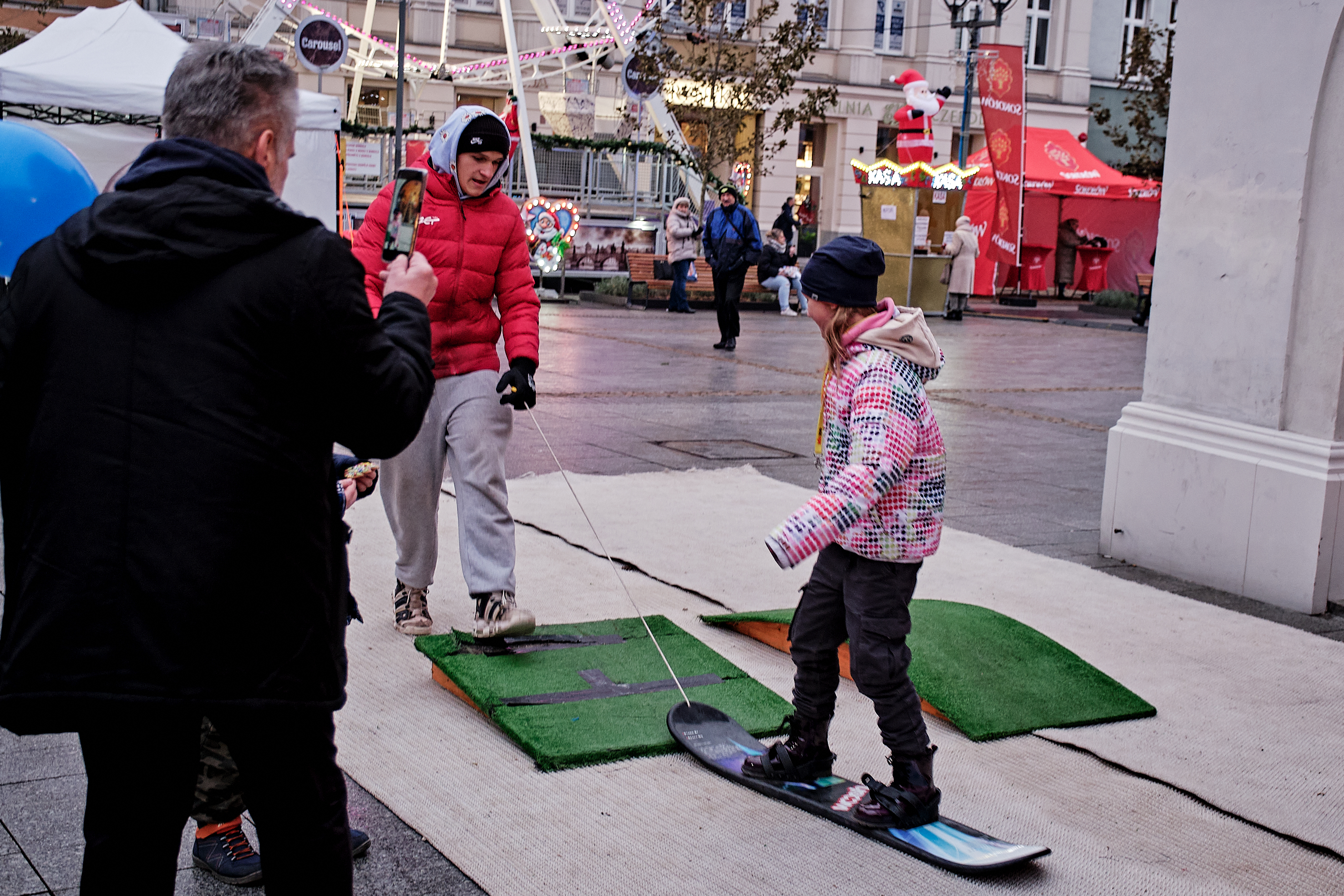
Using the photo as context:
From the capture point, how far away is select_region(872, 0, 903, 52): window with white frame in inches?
1599

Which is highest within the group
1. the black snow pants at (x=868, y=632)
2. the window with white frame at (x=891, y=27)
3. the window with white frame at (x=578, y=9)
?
the window with white frame at (x=891, y=27)

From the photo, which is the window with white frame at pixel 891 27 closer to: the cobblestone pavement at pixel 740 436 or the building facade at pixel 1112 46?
the building facade at pixel 1112 46

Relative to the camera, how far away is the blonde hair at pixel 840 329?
338cm

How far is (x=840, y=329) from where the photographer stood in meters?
3.40

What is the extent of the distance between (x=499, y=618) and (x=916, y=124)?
21.9 metres

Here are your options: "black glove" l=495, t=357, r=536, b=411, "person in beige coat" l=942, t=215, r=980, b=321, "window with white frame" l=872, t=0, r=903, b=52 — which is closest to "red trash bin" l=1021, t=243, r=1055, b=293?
"person in beige coat" l=942, t=215, r=980, b=321

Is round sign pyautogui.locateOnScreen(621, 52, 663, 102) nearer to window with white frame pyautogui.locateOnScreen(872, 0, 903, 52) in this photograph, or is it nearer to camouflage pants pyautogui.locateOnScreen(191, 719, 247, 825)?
window with white frame pyautogui.locateOnScreen(872, 0, 903, 52)

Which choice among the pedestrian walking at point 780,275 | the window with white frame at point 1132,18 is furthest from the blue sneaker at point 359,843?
the window with white frame at point 1132,18

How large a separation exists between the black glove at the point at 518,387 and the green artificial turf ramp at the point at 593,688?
81 centimetres

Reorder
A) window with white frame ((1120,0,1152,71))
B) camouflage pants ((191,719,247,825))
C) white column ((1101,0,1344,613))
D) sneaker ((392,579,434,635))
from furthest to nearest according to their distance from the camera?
window with white frame ((1120,0,1152,71)) < white column ((1101,0,1344,613)) < sneaker ((392,579,434,635)) < camouflage pants ((191,719,247,825))

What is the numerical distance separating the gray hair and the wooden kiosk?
1982 cm

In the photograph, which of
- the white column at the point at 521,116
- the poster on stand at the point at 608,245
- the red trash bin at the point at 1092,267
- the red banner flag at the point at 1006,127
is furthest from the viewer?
the red trash bin at the point at 1092,267

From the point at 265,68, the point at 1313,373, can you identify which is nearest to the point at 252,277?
the point at 265,68

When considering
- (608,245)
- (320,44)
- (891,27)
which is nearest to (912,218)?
(608,245)
